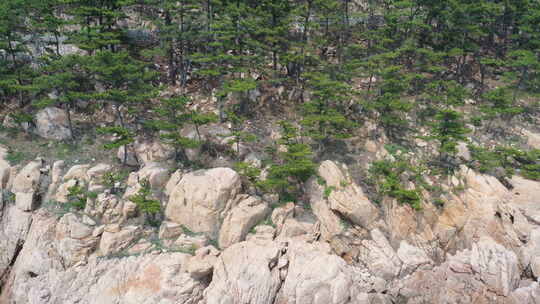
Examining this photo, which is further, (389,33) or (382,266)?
(389,33)

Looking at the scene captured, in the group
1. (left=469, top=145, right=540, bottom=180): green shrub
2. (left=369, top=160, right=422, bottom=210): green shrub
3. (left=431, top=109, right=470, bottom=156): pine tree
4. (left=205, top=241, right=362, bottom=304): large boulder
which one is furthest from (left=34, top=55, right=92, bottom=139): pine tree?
(left=469, top=145, right=540, bottom=180): green shrub

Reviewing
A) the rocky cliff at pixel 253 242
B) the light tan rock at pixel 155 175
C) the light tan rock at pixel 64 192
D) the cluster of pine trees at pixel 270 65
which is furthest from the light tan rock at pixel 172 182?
the light tan rock at pixel 64 192

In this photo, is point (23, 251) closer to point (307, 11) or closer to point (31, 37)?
point (31, 37)

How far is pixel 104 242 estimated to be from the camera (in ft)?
69.7

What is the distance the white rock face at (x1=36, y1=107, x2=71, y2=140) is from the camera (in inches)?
1102

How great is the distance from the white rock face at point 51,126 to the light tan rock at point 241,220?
19.0m

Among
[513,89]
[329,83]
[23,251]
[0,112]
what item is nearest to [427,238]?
[329,83]

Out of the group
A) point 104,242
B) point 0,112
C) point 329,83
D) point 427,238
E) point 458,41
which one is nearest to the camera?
point 104,242

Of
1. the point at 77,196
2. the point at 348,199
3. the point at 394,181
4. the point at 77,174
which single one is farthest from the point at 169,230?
the point at 394,181

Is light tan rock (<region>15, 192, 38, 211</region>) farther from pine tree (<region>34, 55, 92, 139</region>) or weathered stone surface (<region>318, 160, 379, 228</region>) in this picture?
weathered stone surface (<region>318, 160, 379, 228</region>)

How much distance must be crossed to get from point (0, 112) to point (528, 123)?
5725 centimetres

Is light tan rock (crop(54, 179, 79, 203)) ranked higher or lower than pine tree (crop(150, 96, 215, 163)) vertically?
lower

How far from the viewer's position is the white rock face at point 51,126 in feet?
91.8

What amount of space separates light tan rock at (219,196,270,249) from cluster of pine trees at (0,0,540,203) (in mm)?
3060
